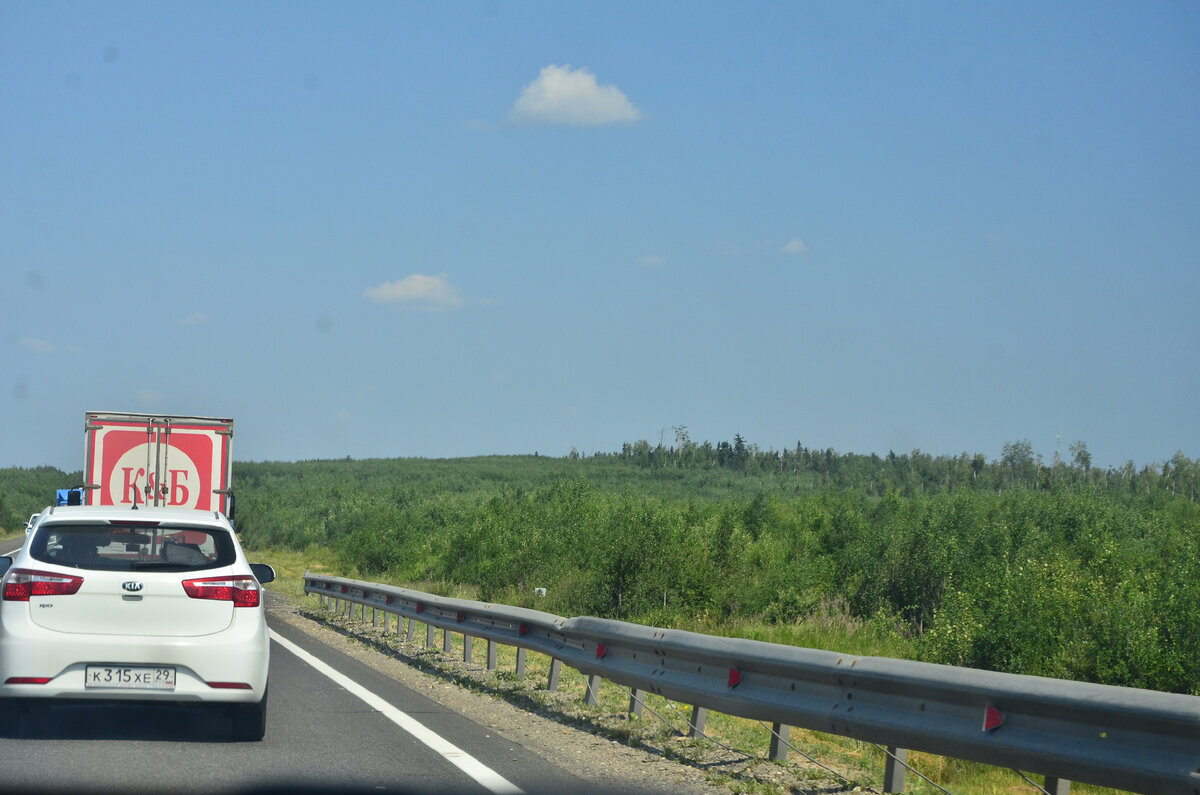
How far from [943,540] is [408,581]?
19.5 metres

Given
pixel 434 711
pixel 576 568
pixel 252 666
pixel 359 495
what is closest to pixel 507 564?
pixel 576 568

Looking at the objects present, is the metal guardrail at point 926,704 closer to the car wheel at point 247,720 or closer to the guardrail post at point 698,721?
the guardrail post at point 698,721

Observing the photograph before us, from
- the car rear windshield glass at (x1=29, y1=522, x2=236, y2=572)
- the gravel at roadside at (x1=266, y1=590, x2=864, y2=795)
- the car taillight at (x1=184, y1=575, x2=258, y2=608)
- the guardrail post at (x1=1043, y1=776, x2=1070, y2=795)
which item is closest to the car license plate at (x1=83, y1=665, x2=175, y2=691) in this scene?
the car taillight at (x1=184, y1=575, x2=258, y2=608)

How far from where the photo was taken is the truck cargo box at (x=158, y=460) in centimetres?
1886

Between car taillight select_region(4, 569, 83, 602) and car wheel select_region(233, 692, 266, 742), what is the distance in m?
1.36

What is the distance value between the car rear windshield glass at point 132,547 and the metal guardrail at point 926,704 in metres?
3.26

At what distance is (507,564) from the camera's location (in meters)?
36.7

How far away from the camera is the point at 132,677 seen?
7609mm

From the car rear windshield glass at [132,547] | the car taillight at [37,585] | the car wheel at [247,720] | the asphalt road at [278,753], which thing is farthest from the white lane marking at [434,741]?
the car taillight at [37,585]

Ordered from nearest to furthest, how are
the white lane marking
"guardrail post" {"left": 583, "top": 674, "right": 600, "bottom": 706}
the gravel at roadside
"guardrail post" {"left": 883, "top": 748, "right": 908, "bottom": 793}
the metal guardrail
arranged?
1. the metal guardrail
2. "guardrail post" {"left": 883, "top": 748, "right": 908, "bottom": 793}
3. the white lane marking
4. the gravel at roadside
5. "guardrail post" {"left": 583, "top": 674, "right": 600, "bottom": 706}

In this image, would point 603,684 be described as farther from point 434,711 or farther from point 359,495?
point 359,495

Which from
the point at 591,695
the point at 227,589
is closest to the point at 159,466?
the point at 591,695

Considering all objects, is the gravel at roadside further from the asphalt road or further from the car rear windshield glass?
the car rear windshield glass

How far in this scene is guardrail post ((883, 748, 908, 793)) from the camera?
665 centimetres
